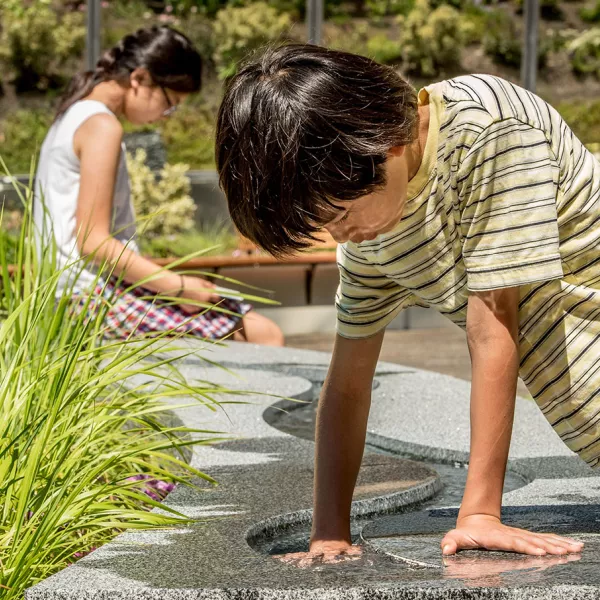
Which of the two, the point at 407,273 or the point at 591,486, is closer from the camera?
the point at 407,273

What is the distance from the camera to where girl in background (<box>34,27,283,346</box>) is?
12.4ft

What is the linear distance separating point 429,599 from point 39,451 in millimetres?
732

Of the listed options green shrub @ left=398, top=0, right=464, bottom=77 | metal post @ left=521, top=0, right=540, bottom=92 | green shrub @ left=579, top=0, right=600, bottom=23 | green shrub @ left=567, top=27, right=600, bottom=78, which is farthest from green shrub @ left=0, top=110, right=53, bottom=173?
green shrub @ left=579, top=0, right=600, bottom=23

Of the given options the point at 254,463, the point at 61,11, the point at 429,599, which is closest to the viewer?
the point at 429,599

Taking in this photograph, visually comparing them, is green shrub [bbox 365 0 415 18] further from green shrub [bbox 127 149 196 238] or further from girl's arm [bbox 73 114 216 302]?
girl's arm [bbox 73 114 216 302]

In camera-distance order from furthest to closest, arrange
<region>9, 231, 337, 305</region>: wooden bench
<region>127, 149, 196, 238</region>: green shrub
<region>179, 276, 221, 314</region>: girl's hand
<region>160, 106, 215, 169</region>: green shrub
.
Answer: <region>160, 106, 215, 169</region>: green shrub → <region>127, 149, 196, 238</region>: green shrub → <region>9, 231, 337, 305</region>: wooden bench → <region>179, 276, 221, 314</region>: girl's hand

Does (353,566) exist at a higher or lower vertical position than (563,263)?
lower

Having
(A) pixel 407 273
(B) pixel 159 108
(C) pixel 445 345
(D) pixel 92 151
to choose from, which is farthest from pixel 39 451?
(C) pixel 445 345

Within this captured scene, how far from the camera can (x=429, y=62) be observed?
10.2 metres

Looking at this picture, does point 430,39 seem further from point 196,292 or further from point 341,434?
point 341,434

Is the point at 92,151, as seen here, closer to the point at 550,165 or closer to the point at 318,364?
the point at 318,364

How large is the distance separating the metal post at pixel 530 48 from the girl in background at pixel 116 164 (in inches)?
271

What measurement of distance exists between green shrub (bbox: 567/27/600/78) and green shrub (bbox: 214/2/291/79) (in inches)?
106

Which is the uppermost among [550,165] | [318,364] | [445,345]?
[550,165]
